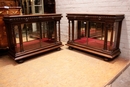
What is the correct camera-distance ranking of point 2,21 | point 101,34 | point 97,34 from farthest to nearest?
point 97,34 < point 101,34 < point 2,21

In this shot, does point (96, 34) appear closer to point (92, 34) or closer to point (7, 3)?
point (92, 34)

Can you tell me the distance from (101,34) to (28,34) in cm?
211

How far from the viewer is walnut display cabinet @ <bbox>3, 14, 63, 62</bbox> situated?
2311 millimetres

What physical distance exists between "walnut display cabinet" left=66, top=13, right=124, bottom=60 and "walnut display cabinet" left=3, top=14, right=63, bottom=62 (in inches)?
23.5

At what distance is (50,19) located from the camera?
112 inches

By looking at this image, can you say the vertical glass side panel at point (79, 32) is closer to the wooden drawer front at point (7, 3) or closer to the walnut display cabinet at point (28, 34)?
the walnut display cabinet at point (28, 34)

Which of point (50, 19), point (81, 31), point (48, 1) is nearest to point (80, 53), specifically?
point (81, 31)

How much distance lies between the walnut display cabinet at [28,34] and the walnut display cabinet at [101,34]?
23.5 inches

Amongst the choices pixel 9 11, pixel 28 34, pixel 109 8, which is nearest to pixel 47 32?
pixel 28 34

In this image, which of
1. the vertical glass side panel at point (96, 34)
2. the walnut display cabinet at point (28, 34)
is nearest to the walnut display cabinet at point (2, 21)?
the walnut display cabinet at point (28, 34)

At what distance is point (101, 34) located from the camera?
2.92m

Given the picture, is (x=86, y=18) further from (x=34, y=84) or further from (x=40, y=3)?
(x=40, y=3)

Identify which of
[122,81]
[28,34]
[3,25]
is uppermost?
[3,25]

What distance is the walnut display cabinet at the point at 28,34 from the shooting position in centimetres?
231
